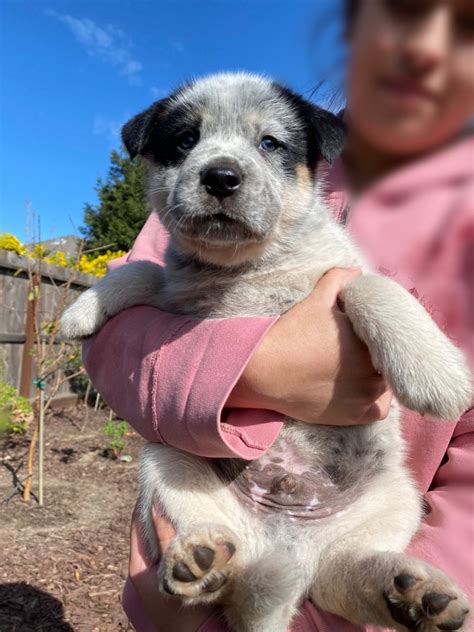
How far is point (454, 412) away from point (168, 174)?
1389mm

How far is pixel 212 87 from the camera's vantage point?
234 cm

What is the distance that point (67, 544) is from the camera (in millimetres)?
4500

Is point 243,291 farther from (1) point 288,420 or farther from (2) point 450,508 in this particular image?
(2) point 450,508

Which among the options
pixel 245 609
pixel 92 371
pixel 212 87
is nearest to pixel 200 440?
pixel 245 609

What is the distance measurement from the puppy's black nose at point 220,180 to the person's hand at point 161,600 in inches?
42.5

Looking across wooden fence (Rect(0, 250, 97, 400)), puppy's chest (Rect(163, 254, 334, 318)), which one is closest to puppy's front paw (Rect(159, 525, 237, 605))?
puppy's chest (Rect(163, 254, 334, 318))

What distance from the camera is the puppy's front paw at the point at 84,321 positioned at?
2117 millimetres

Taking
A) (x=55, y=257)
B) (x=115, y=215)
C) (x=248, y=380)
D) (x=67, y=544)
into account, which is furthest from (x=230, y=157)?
(x=115, y=215)

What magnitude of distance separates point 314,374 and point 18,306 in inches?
244

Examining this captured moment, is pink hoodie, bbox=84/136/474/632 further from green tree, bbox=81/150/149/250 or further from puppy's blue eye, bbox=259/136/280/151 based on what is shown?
green tree, bbox=81/150/149/250

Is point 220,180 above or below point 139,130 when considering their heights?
below

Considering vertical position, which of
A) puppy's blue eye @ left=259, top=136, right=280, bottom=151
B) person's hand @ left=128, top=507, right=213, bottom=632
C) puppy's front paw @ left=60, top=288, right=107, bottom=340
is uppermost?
puppy's blue eye @ left=259, top=136, right=280, bottom=151

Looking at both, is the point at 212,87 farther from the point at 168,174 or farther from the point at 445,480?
the point at 445,480

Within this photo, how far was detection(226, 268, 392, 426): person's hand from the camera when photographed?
1649 mm
